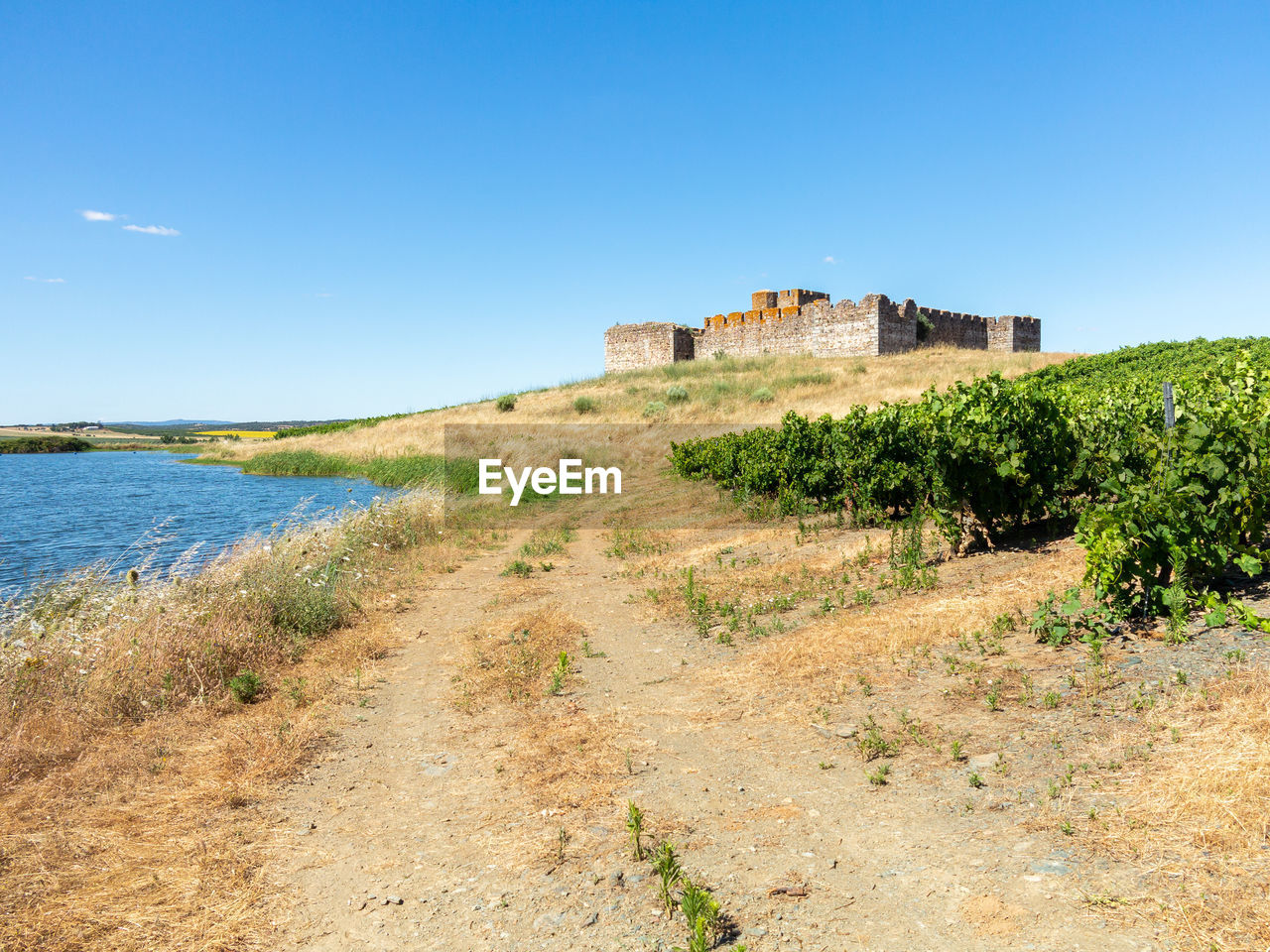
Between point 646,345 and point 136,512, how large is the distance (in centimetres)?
3037

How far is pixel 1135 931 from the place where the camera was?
3.02m

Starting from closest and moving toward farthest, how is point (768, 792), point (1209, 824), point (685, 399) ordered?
point (1209, 824) → point (768, 792) → point (685, 399)

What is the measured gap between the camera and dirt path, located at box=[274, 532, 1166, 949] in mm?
3361

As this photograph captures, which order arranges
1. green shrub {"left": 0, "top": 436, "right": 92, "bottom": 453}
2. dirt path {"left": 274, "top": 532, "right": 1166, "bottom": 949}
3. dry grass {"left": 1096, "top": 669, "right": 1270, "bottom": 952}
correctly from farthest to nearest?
green shrub {"left": 0, "top": 436, "right": 92, "bottom": 453} → dirt path {"left": 274, "top": 532, "right": 1166, "bottom": 949} → dry grass {"left": 1096, "top": 669, "right": 1270, "bottom": 952}

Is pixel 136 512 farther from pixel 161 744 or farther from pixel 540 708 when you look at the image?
pixel 540 708

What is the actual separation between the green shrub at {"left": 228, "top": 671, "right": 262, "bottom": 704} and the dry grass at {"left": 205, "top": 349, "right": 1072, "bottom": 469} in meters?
20.8

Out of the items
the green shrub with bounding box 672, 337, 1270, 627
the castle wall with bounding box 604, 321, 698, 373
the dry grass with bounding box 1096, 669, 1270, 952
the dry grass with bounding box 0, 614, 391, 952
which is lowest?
the dry grass with bounding box 0, 614, 391, 952

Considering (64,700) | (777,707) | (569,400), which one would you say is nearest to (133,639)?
(64,700)

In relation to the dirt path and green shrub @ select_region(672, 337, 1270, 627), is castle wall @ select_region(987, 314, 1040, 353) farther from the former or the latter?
the dirt path

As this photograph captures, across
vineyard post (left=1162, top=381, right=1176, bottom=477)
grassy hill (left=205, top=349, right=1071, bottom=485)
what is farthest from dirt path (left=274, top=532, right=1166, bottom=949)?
grassy hill (left=205, top=349, right=1071, bottom=485)

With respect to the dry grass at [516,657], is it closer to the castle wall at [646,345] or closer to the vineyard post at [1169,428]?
the vineyard post at [1169,428]

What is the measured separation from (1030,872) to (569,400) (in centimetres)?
3563

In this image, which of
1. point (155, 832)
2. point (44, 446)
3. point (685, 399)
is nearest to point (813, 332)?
point (685, 399)

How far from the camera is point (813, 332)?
41.2m
